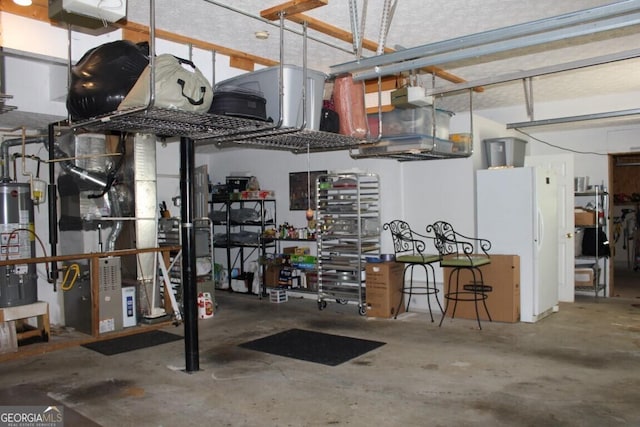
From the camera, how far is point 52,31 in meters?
3.89

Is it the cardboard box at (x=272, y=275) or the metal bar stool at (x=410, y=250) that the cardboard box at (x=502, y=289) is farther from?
the cardboard box at (x=272, y=275)

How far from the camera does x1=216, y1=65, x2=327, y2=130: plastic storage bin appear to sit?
3.62 metres

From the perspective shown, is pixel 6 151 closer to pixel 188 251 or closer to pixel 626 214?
pixel 188 251

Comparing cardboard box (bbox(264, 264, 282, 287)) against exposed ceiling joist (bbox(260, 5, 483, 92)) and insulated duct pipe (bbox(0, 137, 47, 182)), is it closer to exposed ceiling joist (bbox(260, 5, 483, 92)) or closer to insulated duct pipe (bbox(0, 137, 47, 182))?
insulated duct pipe (bbox(0, 137, 47, 182))

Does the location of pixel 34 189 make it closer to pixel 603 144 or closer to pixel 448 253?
pixel 448 253

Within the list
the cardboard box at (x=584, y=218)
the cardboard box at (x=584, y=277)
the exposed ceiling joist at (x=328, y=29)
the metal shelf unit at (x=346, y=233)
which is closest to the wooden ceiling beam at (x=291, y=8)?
the exposed ceiling joist at (x=328, y=29)

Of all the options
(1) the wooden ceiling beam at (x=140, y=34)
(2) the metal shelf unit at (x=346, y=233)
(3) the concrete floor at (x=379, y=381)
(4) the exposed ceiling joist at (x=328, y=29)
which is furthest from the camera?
(2) the metal shelf unit at (x=346, y=233)

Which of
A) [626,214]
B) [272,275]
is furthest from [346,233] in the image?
[626,214]

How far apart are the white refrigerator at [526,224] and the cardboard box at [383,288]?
1.20 metres

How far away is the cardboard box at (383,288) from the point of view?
20.5 ft

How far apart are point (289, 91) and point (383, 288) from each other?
332 cm

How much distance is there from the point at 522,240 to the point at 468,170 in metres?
1.12

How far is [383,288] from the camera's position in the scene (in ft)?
20.5

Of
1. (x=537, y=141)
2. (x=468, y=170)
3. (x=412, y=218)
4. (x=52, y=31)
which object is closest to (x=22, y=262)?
(x=52, y=31)
